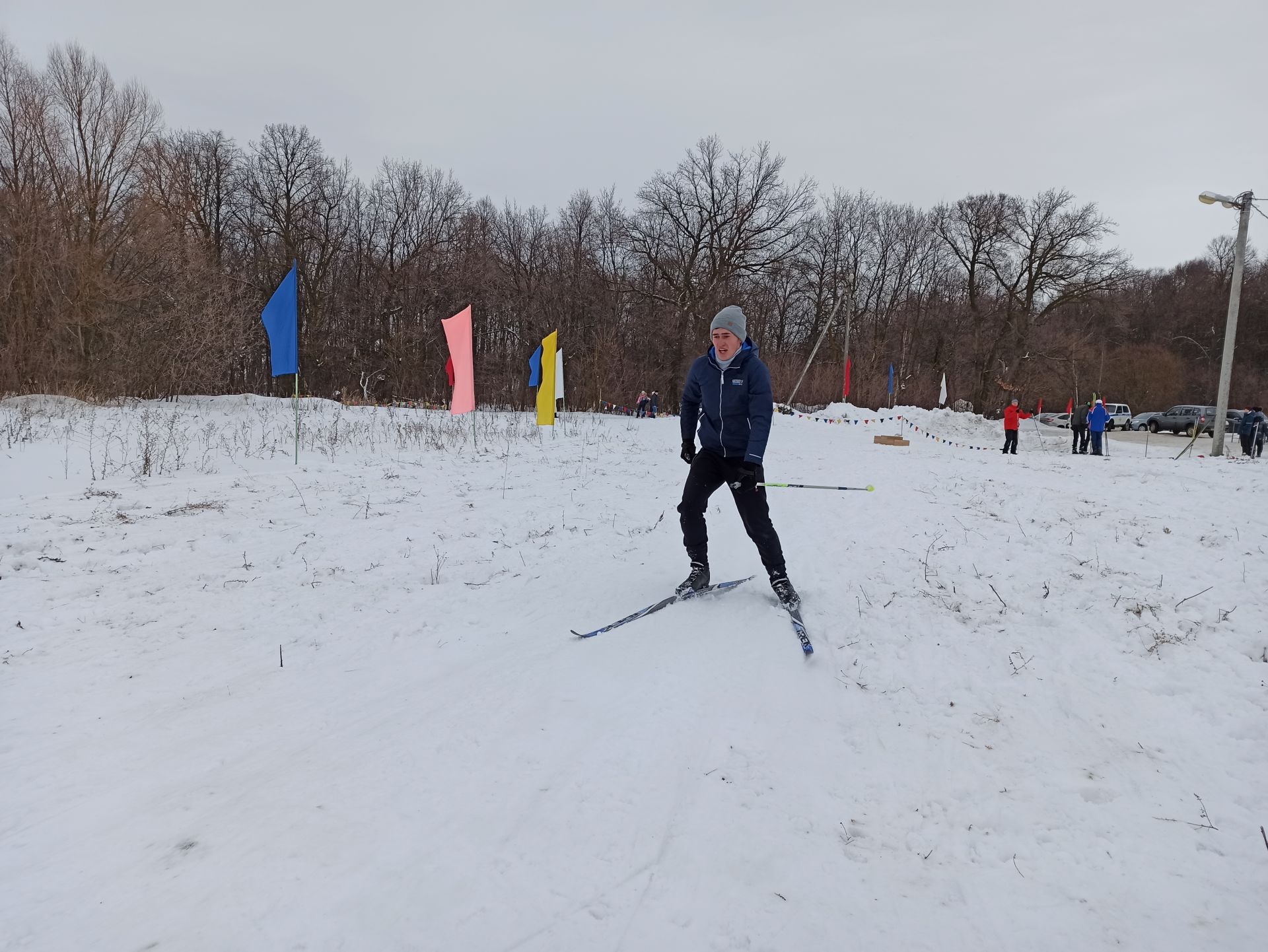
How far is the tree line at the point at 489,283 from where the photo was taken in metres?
19.4

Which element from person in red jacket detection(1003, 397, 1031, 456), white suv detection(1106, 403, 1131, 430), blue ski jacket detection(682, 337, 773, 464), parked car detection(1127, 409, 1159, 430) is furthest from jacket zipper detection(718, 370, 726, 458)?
white suv detection(1106, 403, 1131, 430)

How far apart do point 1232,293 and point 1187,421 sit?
81.2 feet

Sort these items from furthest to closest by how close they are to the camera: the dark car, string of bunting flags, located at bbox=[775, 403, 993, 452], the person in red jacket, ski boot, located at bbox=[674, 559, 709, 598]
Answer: the dark car, string of bunting flags, located at bbox=[775, 403, 993, 452], the person in red jacket, ski boot, located at bbox=[674, 559, 709, 598]

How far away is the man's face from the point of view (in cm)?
486

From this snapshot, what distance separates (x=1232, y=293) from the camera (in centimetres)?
1748

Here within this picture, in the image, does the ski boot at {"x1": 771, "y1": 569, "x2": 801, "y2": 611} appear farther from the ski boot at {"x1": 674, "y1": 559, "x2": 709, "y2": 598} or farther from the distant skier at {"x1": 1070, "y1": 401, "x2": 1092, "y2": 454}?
the distant skier at {"x1": 1070, "y1": 401, "x2": 1092, "y2": 454}

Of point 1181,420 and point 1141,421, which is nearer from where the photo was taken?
point 1181,420

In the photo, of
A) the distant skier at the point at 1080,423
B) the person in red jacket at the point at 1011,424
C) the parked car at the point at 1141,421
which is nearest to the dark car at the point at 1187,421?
the parked car at the point at 1141,421

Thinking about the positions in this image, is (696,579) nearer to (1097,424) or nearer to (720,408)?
(720,408)

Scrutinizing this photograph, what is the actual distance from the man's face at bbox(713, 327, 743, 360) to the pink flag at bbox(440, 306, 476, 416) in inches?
369

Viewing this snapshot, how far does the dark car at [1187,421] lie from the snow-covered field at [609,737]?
118ft

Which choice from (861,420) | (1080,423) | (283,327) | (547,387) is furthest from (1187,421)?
(283,327)

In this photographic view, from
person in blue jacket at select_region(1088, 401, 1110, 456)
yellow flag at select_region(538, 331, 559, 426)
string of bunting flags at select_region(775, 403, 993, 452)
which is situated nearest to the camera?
yellow flag at select_region(538, 331, 559, 426)

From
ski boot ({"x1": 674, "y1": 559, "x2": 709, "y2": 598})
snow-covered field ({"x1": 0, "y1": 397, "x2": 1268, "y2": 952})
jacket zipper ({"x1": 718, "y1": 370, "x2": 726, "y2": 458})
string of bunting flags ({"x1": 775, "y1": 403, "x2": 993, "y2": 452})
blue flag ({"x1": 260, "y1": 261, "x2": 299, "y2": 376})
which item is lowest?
snow-covered field ({"x1": 0, "y1": 397, "x2": 1268, "y2": 952})
